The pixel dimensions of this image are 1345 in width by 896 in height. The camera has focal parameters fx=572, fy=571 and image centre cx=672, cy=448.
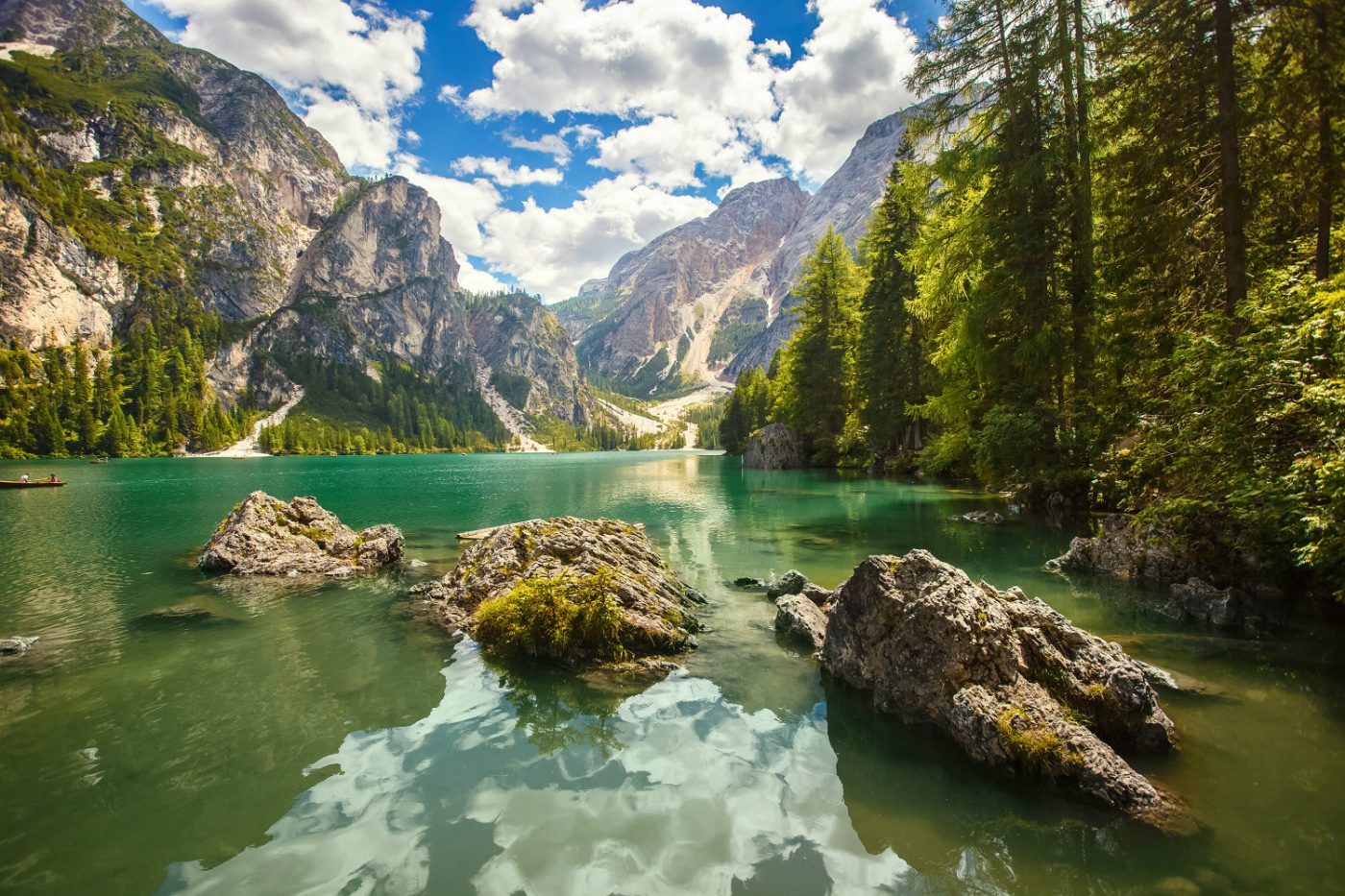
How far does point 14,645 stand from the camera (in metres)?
11.7

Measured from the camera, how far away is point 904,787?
6.21m

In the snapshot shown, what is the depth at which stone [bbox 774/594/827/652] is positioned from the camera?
1091 centimetres

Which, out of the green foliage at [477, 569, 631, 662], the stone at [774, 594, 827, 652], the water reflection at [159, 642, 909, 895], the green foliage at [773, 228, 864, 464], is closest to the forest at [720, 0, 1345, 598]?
the stone at [774, 594, 827, 652]

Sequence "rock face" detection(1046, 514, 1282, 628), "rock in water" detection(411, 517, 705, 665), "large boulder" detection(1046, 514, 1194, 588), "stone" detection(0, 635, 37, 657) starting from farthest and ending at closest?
"large boulder" detection(1046, 514, 1194, 588), "stone" detection(0, 635, 37, 657), "rock in water" detection(411, 517, 705, 665), "rock face" detection(1046, 514, 1282, 628)

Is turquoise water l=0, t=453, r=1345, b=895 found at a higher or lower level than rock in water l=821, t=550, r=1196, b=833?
lower

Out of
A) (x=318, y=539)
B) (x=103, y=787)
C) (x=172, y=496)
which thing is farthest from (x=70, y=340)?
(x=103, y=787)

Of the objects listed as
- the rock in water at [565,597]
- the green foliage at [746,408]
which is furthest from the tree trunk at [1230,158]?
the green foliage at [746,408]

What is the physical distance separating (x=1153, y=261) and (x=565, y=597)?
1578cm

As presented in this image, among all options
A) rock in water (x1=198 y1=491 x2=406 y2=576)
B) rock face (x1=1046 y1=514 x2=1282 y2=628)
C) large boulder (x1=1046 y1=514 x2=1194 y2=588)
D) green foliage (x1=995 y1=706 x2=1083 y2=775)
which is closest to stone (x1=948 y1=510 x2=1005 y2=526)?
rock face (x1=1046 y1=514 x2=1282 y2=628)

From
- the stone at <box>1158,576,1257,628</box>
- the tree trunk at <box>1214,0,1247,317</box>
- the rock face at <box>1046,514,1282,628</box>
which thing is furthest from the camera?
the tree trunk at <box>1214,0,1247,317</box>

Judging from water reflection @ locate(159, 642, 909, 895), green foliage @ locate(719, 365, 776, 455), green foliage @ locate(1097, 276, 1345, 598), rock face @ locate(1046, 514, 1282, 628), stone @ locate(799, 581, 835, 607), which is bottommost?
water reflection @ locate(159, 642, 909, 895)

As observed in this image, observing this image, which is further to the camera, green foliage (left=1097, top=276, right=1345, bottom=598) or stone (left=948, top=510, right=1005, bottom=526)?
stone (left=948, top=510, right=1005, bottom=526)

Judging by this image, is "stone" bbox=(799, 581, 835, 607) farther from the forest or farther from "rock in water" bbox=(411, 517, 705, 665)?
the forest

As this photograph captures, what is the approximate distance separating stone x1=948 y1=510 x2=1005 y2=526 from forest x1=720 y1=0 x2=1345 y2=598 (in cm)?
134
